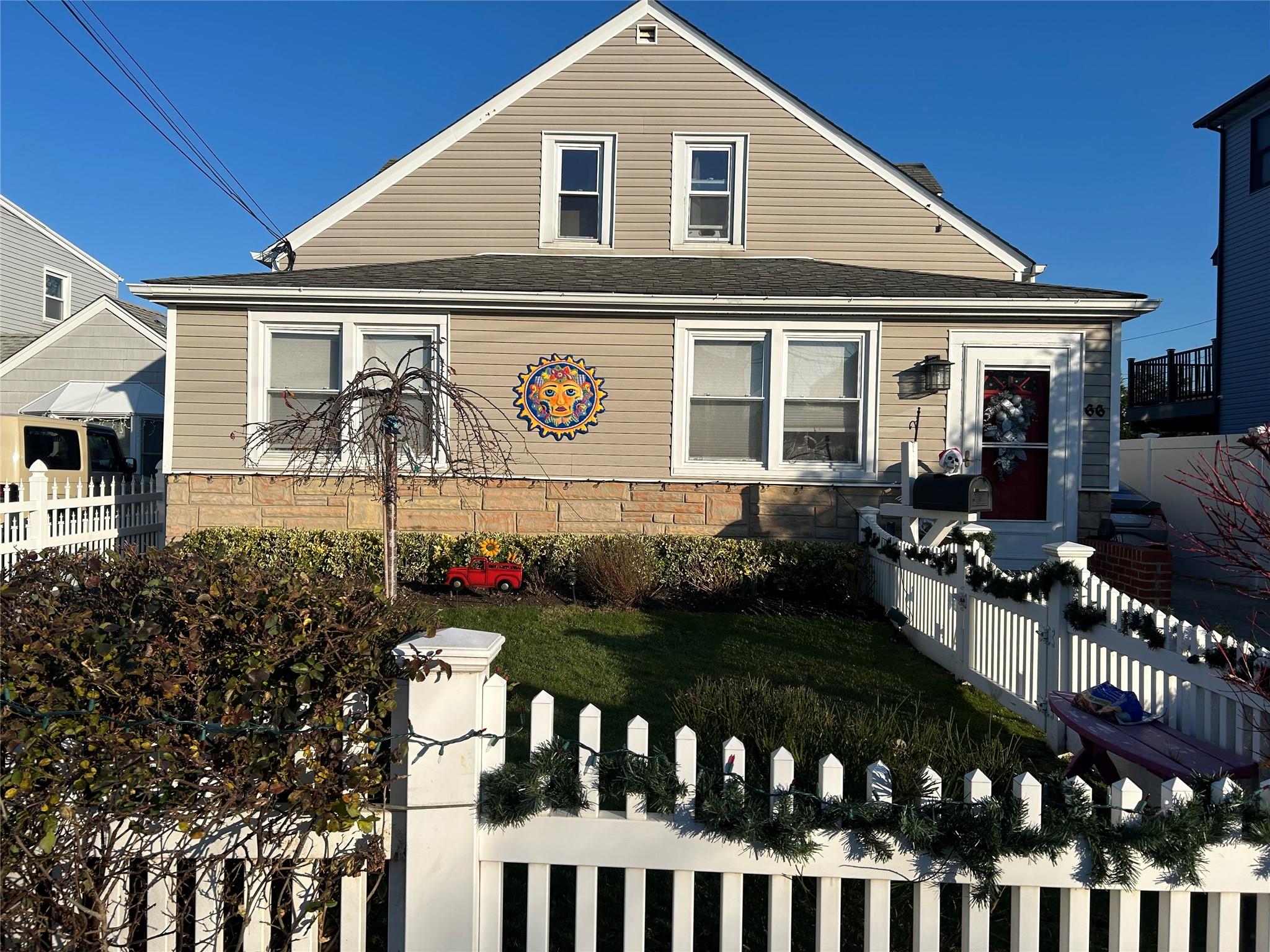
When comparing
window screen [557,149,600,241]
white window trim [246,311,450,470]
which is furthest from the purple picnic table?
window screen [557,149,600,241]

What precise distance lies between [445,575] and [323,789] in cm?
718

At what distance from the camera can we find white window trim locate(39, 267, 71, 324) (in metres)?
23.0

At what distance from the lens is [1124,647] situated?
425 centimetres

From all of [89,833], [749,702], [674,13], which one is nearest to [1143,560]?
[749,702]

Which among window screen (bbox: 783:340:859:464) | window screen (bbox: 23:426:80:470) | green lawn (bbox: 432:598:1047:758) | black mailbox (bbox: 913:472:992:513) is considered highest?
window screen (bbox: 783:340:859:464)

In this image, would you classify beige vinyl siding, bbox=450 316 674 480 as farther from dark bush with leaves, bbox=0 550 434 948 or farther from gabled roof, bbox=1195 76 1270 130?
gabled roof, bbox=1195 76 1270 130

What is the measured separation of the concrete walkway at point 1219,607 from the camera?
764cm

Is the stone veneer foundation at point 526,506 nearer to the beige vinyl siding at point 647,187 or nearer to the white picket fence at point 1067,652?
the white picket fence at point 1067,652

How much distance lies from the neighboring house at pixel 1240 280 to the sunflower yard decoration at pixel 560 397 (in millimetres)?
14311

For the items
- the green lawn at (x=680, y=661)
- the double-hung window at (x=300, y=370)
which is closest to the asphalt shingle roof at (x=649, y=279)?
the double-hung window at (x=300, y=370)

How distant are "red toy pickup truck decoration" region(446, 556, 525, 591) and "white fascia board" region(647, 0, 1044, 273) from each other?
25.4ft

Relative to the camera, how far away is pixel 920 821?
7.68 feet

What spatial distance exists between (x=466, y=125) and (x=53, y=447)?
7.81m

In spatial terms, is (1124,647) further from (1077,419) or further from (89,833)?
(1077,419)
